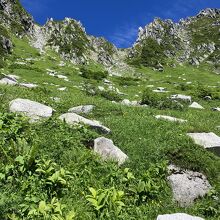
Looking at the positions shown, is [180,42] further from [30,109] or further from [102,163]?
[102,163]

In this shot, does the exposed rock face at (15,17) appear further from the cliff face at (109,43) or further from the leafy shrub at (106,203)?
the leafy shrub at (106,203)

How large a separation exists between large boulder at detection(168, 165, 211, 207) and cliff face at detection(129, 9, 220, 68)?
89.8 meters

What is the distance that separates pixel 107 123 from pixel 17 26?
8417 centimetres

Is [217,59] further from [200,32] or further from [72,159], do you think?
[72,159]

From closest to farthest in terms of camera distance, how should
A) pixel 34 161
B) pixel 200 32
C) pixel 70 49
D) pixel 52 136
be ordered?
pixel 34 161
pixel 52 136
pixel 70 49
pixel 200 32

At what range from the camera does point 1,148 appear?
13070 mm

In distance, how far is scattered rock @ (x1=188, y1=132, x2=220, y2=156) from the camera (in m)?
15.3

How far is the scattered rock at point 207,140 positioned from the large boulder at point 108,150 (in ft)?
10.7

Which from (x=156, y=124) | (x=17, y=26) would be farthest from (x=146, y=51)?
(x=156, y=124)

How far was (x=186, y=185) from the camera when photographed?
1295cm

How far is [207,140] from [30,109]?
7666 millimetres

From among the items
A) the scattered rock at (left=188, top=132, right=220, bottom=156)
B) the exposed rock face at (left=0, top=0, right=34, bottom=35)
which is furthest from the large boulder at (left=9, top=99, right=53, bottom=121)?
the exposed rock face at (left=0, top=0, right=34, bottom=35)

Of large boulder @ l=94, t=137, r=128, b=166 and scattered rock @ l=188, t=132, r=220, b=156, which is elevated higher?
scattered rock @ l=188, t=132, r=220, b=156

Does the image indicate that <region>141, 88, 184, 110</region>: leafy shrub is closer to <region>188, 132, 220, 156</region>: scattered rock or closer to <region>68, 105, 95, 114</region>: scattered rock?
<region>68, 105, 95, 114</region>: scattered rock
